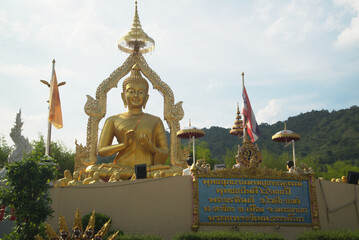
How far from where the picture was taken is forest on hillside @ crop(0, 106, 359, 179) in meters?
32.1

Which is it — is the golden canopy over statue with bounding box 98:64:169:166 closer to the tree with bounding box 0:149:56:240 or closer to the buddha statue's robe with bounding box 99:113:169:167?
the buddha statue's robe with bounding box 99:113:169:167

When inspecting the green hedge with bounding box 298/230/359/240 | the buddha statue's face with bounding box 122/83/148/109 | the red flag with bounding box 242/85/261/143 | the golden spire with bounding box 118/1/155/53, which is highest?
the golden spire with bounding box 118/1/155/53

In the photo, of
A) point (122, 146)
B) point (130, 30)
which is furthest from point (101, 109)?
point (130, 30)

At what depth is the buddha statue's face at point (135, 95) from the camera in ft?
50.3

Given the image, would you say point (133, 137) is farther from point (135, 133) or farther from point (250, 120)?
point (250, 120)

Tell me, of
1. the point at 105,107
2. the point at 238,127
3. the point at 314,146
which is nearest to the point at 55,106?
the point at 105,107

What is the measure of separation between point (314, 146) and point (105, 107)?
1069 inches

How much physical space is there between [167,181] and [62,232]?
4.14 metres

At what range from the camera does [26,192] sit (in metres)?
8.26

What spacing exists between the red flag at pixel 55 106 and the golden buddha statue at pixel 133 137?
1.92 m

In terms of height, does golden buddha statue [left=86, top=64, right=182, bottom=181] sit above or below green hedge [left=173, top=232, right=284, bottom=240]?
above

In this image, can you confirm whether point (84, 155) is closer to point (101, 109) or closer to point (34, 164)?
point (101, 109)

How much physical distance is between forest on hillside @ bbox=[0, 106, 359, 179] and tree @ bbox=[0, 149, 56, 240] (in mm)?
22292

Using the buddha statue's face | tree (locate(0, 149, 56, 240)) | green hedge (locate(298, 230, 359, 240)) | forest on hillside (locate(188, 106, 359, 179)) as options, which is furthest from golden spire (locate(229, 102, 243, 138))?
tree (locate(0, 149, 56, 240))
